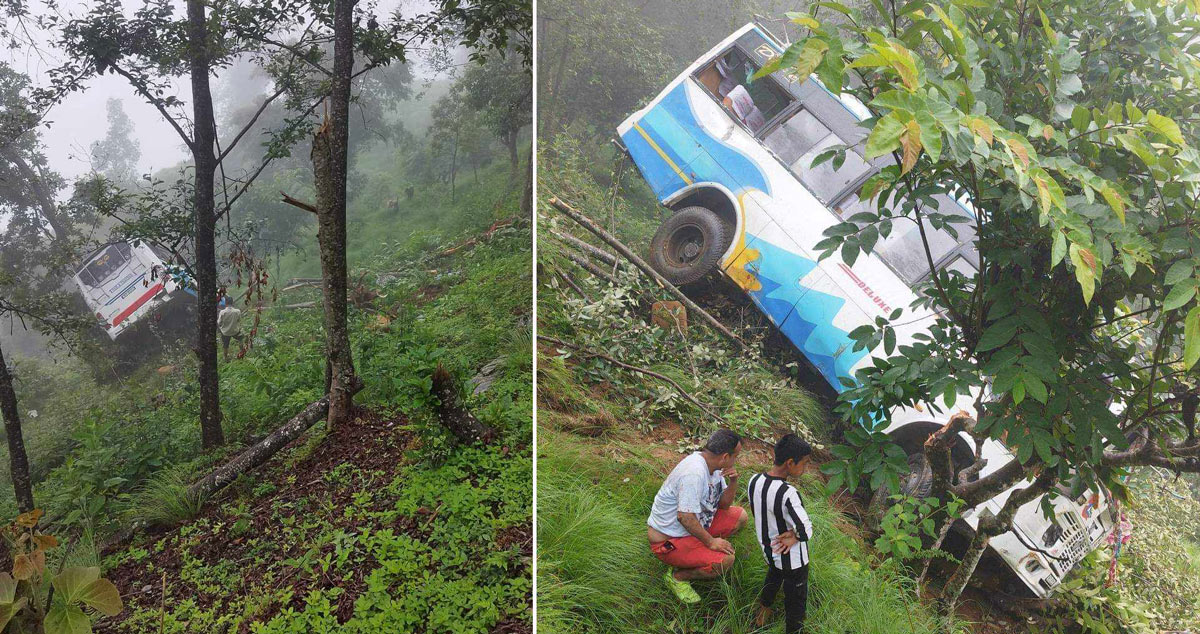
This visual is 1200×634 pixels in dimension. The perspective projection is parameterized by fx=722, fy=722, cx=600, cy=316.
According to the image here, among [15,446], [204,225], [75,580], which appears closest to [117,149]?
[204,225]

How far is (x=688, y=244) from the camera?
7.07 feet

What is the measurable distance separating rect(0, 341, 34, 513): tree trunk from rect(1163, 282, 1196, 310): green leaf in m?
2.66

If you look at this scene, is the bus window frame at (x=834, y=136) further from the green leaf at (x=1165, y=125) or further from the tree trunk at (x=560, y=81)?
the tree trunk at (x=560, y=81)

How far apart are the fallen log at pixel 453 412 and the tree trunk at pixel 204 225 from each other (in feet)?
2.33

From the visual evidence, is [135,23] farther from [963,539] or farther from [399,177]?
[963,539]

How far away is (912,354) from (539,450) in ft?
4.00

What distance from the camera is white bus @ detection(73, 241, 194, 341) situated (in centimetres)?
190

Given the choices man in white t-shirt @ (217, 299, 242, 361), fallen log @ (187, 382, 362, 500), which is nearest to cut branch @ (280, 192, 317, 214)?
man in white t-shirt @ (217, 299, 242, 361)

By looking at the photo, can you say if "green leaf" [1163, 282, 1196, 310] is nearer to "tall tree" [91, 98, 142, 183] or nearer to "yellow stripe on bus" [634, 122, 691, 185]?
"yellow stripe on bus" [634, 122, 691, 185]

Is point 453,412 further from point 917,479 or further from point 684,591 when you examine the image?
point 917,479

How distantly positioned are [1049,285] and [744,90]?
953mm

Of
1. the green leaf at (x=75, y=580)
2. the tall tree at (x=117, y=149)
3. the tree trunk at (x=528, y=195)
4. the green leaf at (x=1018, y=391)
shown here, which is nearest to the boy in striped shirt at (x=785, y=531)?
the green leaf at (x=1018, y=391)

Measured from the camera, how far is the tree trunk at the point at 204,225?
204cm

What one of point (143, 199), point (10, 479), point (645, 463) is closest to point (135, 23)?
point (143, 199)
